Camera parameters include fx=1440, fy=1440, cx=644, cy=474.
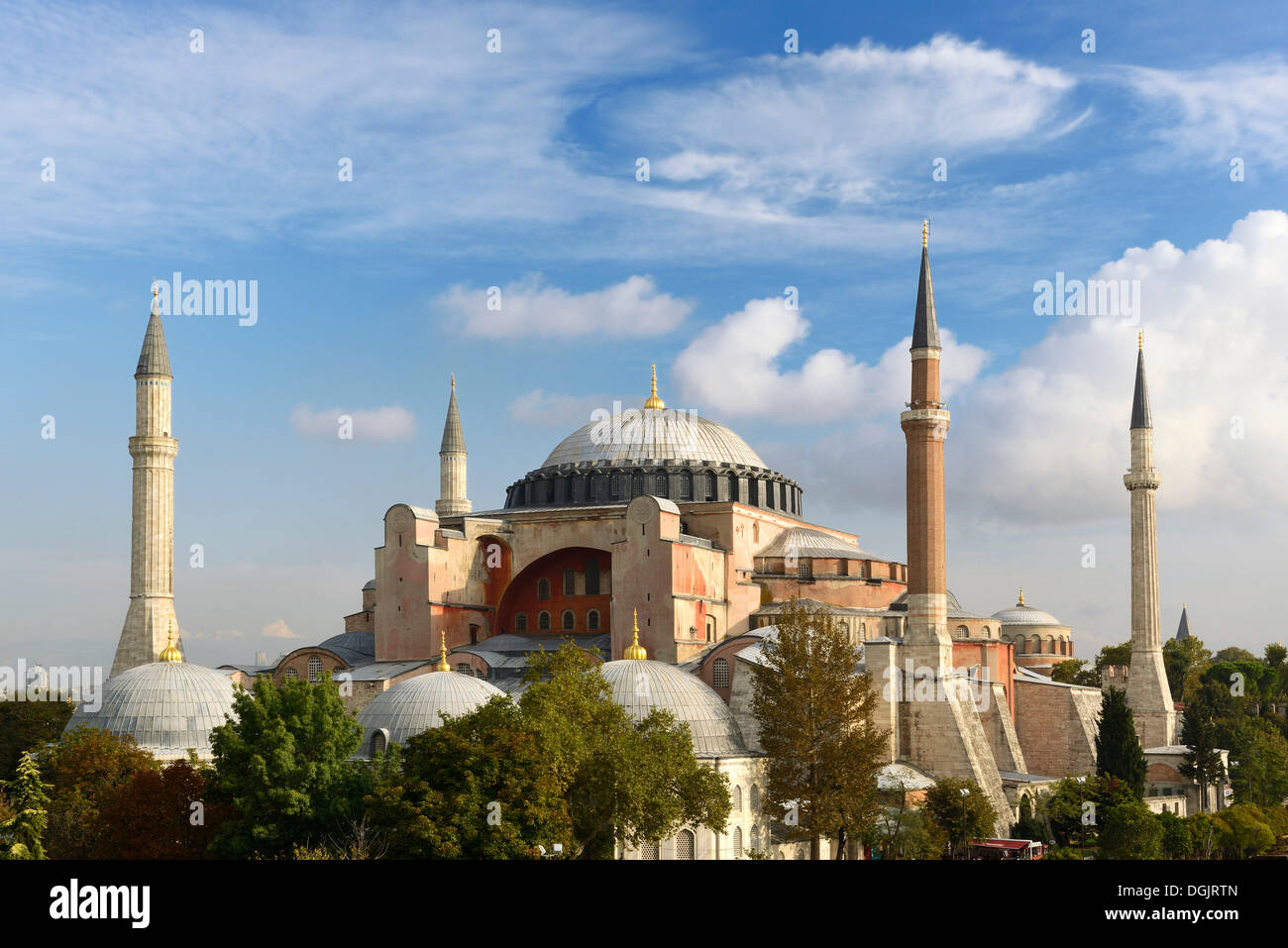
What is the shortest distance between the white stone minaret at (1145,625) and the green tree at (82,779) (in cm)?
3148

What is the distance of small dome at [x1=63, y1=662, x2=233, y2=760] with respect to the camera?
1164 inches

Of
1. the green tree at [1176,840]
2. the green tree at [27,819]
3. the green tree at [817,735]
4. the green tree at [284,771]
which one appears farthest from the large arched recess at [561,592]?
the green tree at [27,819]

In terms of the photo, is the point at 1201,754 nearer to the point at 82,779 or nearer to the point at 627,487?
the point at 627,487

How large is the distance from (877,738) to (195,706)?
14213 millimetres

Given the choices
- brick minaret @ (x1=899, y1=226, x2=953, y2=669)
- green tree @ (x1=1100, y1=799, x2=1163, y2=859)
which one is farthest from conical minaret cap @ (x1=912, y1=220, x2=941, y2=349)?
green tree @ (x1=1100, y1=799, x2=1163, y2=859)

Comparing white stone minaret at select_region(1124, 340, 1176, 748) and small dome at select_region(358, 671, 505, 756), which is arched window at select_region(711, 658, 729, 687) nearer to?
small dome at select_region(358, 671, 505, 756)

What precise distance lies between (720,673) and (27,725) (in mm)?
21381

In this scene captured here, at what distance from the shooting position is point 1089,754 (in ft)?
126

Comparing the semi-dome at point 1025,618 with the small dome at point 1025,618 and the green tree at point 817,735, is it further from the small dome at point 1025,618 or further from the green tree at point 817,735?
the green tree at point 817,735

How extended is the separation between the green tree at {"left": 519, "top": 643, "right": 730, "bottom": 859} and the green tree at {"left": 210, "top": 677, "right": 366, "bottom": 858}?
10.2 feet

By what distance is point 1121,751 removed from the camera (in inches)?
1368
